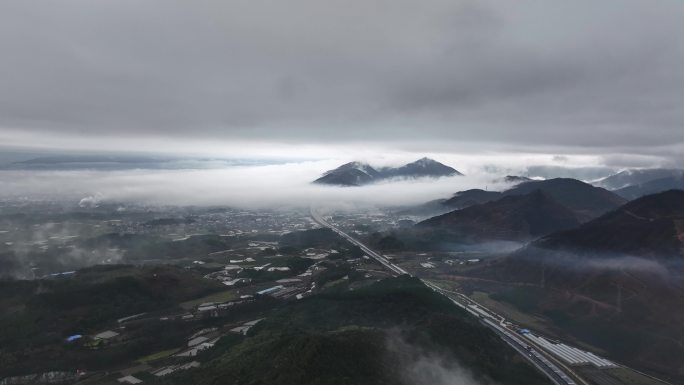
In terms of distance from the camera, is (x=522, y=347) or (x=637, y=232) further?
(x=637, y=232)

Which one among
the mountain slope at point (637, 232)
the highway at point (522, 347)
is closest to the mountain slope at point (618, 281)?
the mountain slope at point (637, 232)

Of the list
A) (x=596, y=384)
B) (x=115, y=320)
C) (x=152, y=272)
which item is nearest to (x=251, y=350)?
(x=115, y=320)

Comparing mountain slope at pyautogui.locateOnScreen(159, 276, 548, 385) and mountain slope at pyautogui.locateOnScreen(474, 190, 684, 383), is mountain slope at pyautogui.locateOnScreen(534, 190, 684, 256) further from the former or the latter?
mountain slope at pyautogui.locateOnScreen(159, 276, 548, 385)

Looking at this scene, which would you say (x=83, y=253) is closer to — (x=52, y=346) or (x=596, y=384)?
(x=52, y=346)

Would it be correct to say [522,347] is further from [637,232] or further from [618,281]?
[637,232]

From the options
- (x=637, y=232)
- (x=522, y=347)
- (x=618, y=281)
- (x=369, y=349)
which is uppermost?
(x=637, y=232)

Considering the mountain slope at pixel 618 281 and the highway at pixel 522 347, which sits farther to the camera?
the mountain slope at pixel 618 281

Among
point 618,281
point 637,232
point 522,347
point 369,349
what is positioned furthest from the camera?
point 637,232

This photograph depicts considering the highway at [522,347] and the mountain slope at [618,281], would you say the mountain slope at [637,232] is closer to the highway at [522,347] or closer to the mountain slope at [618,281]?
the mountain slope at [618,281]

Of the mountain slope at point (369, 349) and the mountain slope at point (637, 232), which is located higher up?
the mountain slope at point (637, 232)

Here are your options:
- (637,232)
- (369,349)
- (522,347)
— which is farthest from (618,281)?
(369,349)

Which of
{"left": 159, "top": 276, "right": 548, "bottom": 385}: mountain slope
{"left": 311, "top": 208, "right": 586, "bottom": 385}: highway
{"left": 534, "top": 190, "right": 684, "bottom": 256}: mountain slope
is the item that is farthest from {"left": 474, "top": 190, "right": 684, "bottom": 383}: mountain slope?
{"left": 159, "top": 276, "right": 548, "bottom": 385}: mountain slope
